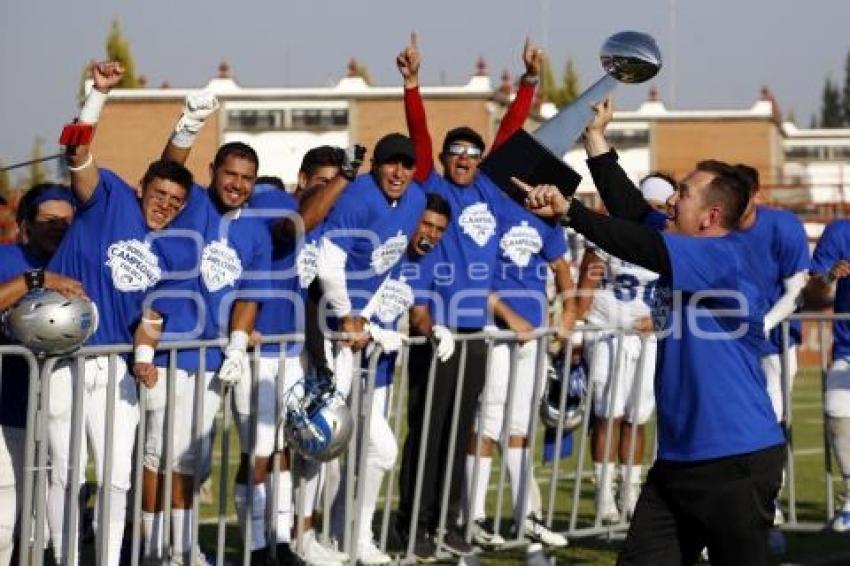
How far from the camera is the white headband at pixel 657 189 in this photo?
12109mm

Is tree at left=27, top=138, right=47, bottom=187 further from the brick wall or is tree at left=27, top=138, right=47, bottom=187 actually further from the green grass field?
the green grass field

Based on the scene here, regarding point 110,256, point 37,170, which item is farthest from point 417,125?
point 37,170

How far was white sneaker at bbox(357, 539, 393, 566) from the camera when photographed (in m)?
9.91

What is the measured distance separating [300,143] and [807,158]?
23537 mm

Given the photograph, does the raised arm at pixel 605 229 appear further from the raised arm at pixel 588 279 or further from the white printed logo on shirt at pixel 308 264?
the raised arm at pixel 588 279

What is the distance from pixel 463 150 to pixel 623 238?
443 centimetres

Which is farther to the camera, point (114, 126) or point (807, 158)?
point (807, 158)

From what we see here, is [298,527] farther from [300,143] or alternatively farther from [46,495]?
[300,143]

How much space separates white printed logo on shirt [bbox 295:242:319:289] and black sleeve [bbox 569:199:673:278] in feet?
10.9

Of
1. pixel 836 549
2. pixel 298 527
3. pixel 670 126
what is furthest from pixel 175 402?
pixel 670 126

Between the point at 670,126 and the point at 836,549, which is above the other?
the point at 670,126

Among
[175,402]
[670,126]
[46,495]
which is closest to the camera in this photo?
[46,495]

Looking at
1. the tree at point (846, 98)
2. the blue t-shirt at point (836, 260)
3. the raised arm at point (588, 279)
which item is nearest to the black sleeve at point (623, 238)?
the blue t-shirt at point (836, 260)

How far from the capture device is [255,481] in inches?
377
